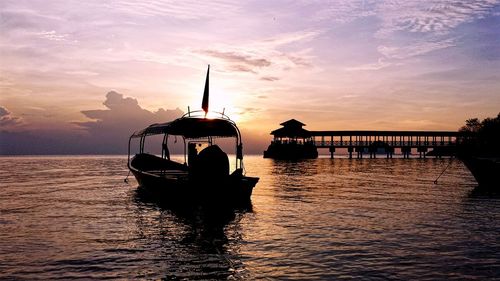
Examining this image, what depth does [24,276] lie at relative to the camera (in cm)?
890

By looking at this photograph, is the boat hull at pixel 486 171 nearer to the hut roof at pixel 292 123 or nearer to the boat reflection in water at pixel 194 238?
the boat reflection in water at pixel 194 238

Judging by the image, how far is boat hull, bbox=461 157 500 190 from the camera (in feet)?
97.6

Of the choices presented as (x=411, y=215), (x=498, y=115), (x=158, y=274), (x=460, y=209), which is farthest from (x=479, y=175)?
(x=498, y=115)

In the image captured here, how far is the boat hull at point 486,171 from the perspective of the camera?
97.6ft

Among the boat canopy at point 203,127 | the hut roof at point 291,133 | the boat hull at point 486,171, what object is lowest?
the boat hull at point 486,171

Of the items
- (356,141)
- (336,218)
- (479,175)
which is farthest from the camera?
(356,141)

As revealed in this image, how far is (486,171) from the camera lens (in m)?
30.6

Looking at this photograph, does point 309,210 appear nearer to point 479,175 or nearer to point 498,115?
point 479,175

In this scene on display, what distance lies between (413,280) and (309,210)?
10.3 meters

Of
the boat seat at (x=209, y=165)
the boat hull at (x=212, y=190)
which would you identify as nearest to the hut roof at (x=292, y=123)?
the boat hull at (x=212, y=190)

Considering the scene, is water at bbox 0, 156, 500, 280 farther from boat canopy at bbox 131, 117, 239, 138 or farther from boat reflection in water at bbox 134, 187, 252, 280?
boat canopy at bbox 131, 117, 239, 138

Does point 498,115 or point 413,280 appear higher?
point 498,115

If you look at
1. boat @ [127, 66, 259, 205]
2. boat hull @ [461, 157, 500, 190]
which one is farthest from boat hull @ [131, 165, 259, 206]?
boat hull @ [461, 157, 500, 190]

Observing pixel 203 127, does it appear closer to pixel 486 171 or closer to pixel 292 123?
pixel 486 171
